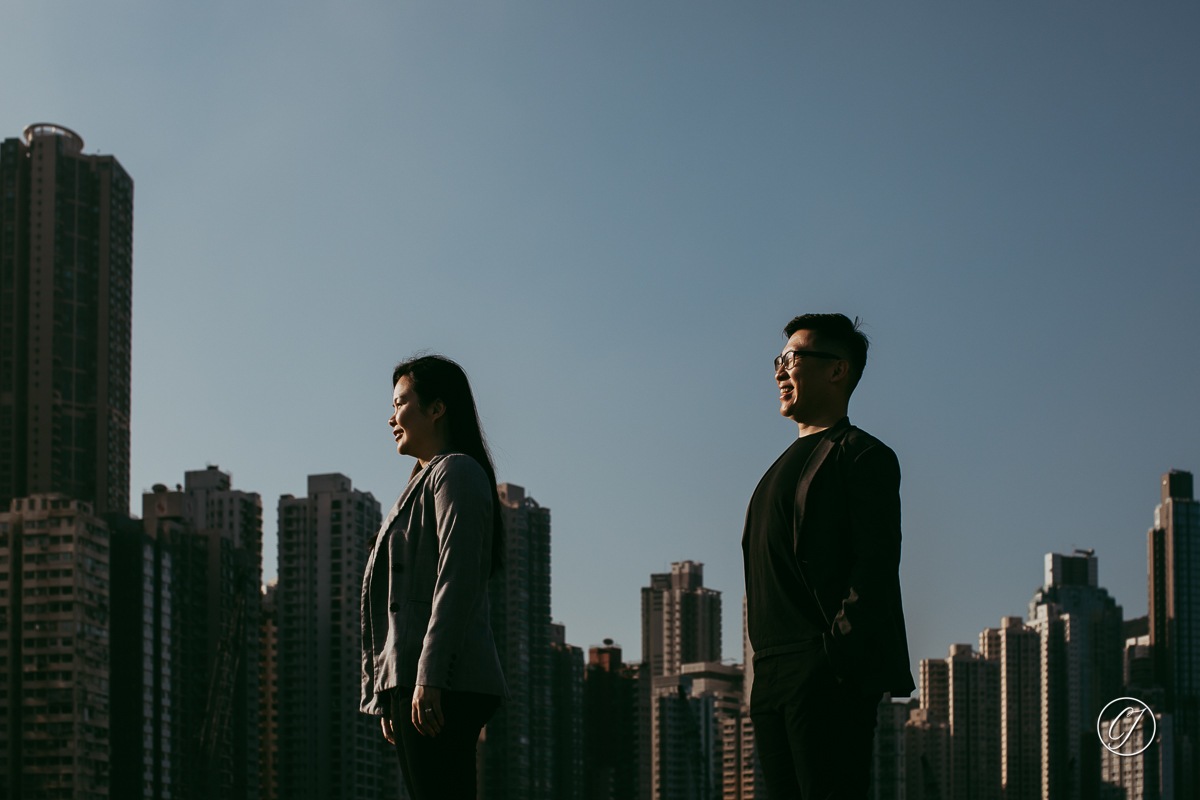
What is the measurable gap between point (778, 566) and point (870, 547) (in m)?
0.37

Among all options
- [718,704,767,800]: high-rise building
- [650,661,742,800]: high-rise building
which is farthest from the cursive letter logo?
[650,661,742,800]: high-rise building

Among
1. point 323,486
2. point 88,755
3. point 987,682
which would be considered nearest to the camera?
point 88,755

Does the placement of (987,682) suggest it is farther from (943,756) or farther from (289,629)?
(289,629)

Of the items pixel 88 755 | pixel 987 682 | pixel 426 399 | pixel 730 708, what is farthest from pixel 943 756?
pixel 426 399

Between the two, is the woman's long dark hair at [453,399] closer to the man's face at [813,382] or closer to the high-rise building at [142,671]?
the man's face at [813,382]

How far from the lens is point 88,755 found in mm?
75812

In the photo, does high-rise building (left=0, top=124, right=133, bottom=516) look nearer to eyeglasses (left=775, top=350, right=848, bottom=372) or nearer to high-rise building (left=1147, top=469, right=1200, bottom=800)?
eyeglasses (left=775, top=350, right=848, bottom=372)

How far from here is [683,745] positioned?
401 feet

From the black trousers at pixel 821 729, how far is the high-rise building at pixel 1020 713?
142374 millimetres

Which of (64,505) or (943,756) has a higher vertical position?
(64,505)

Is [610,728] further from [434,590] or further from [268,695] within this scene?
[434,590]

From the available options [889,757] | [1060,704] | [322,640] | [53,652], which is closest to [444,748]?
[53,652]

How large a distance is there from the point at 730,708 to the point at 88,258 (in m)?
75.4

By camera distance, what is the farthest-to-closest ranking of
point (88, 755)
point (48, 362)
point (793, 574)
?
1. point (48, 362)
2. point (88, 755)
3. point (793, 574)
